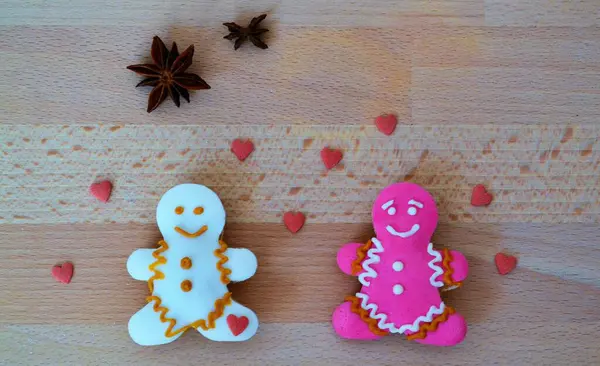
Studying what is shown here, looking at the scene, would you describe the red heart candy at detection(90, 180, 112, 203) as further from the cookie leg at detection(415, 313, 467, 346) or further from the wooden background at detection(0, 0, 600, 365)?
the cookie leg at detection(415, 313, 467, 346)

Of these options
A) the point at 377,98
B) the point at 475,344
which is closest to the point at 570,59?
the point at 377,98

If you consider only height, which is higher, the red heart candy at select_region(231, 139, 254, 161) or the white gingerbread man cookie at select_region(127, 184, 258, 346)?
the red heart candy at select_region(231, 139, 254, 161)

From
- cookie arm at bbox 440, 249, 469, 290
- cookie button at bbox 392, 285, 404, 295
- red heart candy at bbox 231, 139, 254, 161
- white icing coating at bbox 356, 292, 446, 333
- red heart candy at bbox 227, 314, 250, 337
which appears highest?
red heart candy at bbox 231, 139, 254, 161

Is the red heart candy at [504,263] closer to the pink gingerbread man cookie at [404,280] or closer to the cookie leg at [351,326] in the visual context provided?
the pink gingerbread man cookie at [404,280]

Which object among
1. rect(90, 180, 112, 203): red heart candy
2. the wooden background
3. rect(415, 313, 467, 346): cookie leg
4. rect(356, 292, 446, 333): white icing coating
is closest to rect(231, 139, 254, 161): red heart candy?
the wooden background

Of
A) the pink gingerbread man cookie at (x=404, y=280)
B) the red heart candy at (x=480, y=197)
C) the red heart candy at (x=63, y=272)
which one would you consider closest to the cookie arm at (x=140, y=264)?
the red heart candy at (x=63, y=272)

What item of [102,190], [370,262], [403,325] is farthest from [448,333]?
[102,190]

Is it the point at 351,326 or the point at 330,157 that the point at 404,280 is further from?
the point at 330,157
